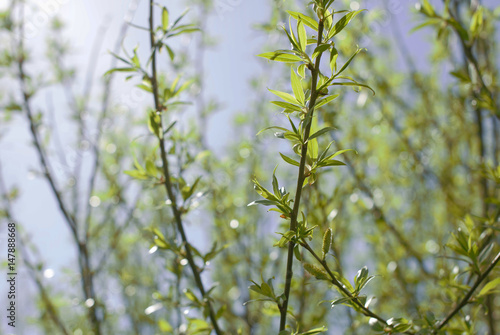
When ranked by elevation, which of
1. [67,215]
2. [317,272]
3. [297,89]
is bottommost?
[67,215]

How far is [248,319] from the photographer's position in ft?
4.88

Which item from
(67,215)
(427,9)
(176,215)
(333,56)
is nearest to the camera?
(333,56)

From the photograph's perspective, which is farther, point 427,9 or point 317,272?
point 427,9

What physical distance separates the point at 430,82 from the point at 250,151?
4.23 ft

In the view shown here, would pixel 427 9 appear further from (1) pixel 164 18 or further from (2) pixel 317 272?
(2) pixel 317 272

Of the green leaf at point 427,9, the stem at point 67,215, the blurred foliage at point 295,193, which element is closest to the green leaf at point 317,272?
the blurred foliage at point 295,193

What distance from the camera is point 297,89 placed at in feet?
1.79

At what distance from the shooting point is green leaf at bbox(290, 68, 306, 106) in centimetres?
54

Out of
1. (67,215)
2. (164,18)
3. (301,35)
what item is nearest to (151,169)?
(164,18)

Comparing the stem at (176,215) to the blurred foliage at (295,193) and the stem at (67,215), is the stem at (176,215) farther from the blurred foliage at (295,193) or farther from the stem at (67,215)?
the stem at (67,215)

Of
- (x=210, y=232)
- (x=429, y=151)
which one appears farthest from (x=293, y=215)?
(x=210, y=232)

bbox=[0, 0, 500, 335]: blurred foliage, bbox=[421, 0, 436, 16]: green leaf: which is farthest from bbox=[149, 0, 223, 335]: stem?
bbox=[421, 0, 436, 16]: green leaf

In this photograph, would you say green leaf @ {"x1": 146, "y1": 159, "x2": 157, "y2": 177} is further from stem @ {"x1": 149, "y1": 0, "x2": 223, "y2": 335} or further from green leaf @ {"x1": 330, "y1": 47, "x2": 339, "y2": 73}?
green leaf @ {"x1": 330, "y1": 47, "x2": 339, "y2": 73}

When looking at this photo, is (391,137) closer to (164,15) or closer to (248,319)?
(248,319)
